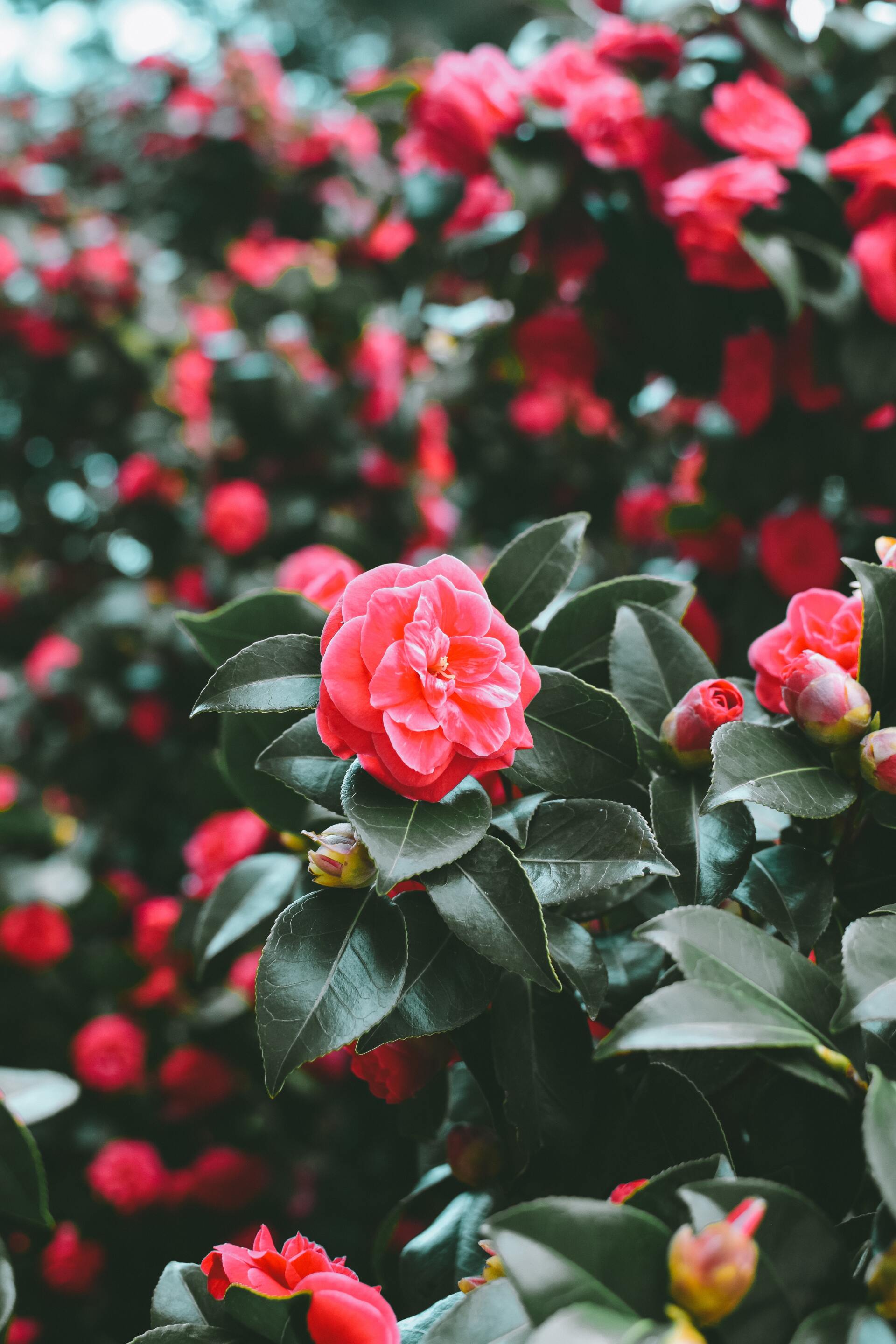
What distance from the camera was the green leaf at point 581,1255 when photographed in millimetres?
323

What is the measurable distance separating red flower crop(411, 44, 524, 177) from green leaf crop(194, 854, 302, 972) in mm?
773

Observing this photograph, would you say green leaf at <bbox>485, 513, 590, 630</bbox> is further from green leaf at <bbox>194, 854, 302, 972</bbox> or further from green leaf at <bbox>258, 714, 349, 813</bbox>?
green leaf at <bbox>194, 854, 302, 972</bbox>

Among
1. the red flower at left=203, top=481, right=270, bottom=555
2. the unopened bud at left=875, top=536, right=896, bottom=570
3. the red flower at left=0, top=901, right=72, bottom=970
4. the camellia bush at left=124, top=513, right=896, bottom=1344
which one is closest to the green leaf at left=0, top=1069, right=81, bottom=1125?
the camellia bush at left=124, top=513, right=896, bottom=1344

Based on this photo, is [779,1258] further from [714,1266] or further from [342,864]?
[342,864]

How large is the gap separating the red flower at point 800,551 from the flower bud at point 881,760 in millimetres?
632

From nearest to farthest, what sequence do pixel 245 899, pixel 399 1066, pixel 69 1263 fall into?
pixel 399 1066
pixel 245 899
pixel 69 1263

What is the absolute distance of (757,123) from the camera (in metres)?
0.93

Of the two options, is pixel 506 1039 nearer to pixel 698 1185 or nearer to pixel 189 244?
pixel 698 1185

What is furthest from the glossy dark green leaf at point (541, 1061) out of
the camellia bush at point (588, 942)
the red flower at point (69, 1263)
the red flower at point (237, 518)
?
the red flower at point (237, 518)

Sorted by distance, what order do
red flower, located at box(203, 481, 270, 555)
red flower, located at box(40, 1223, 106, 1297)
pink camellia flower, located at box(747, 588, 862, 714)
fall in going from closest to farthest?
pink camellia flower, located at box(747, 588, 862, 714) < red flower, located at box(40, 1223, 106, 1297) < red flower, located at box(203, 481, 270, 555)

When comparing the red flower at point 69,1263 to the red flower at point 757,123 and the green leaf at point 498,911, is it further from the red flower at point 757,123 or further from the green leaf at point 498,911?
the red flower at point 757,123

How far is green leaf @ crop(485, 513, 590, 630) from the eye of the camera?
22.3 inches

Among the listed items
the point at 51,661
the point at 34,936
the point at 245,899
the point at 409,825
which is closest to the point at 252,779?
the point at 245,899

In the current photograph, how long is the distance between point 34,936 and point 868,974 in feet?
3.95
